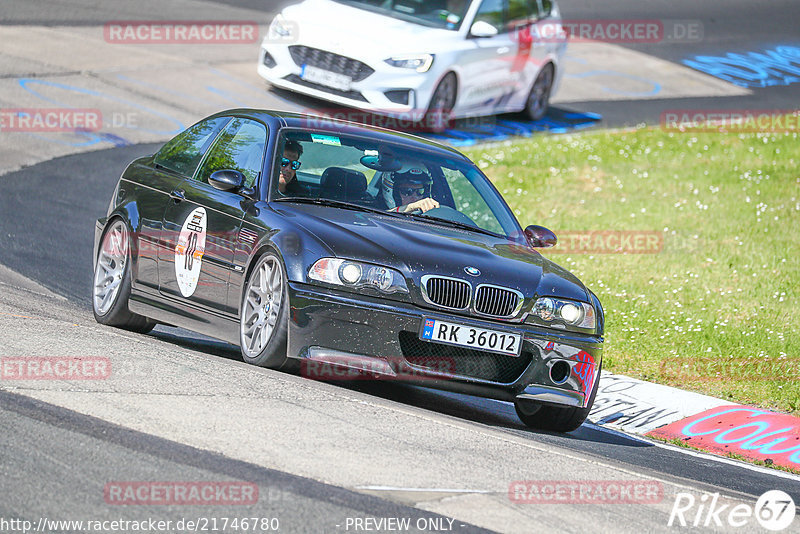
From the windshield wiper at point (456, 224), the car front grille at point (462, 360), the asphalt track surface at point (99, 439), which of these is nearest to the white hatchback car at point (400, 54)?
the asphalt track surface at point (99, 439)

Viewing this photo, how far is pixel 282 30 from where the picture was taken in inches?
721

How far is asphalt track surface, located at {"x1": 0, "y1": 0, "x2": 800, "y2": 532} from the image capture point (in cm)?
520

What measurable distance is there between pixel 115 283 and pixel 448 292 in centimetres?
288

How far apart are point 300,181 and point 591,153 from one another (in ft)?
36.6

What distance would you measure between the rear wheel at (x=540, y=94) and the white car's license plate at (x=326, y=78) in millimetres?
4156

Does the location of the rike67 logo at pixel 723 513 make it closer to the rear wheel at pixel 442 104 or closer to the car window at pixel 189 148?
the car window at pixel 189 148

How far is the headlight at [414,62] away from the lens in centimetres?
1770

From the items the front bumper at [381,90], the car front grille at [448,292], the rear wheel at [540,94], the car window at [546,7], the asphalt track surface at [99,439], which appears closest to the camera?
the asphalt track surface at [99,439]

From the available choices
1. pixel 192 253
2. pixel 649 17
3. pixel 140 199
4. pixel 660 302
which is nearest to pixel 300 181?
pixel 192 253

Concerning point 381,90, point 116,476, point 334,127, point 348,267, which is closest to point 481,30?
point 381,90

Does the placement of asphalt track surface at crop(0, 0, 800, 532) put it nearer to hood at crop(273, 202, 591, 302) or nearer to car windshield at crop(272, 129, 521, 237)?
hood at crop(273, 202, 591, 302)

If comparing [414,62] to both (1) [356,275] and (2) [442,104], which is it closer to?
(2) [442,104]

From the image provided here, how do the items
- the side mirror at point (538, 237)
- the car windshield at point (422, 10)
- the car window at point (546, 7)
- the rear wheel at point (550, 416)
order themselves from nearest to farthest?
1. the rear wheel at point (550, 416)
2. the side mirror at point (538, 237)
3. the car windshield at point (422, 10)
4. the car window at point (546, 7)

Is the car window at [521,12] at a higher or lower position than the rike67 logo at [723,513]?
higher
